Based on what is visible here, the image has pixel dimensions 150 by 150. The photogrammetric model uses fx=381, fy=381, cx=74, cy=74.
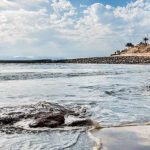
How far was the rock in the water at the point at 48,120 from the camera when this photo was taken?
12.3 metres

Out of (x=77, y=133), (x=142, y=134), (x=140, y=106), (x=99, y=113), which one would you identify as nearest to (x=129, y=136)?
(x=142, y=134)

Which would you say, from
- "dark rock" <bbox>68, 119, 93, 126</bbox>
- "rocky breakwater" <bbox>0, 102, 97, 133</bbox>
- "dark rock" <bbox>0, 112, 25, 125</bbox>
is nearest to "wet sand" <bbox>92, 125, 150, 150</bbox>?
"dark rock" <bbox>68, 119, 93, 126</bbox>

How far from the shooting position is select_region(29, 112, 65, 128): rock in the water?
12328 mm

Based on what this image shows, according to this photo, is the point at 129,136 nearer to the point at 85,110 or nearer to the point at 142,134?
the point at 142,134

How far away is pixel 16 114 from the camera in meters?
13.6

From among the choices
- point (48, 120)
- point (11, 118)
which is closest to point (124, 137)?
point (48, 120)

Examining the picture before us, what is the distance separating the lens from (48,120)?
12500mm

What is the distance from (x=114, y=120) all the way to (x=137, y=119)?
86 centimetres

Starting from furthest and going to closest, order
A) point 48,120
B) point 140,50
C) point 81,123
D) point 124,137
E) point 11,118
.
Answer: point 140,50, point 11,118, point 81,123, point 48,120, point 124,137

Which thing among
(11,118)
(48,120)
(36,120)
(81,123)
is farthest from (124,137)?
(11,118)

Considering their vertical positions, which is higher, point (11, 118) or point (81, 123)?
point (11, 118)

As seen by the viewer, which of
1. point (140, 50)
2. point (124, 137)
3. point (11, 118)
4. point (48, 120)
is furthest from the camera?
point (140, 50)

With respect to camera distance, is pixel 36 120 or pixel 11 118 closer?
pixel 36 120

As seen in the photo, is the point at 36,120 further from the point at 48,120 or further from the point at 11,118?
the point at 11,118
